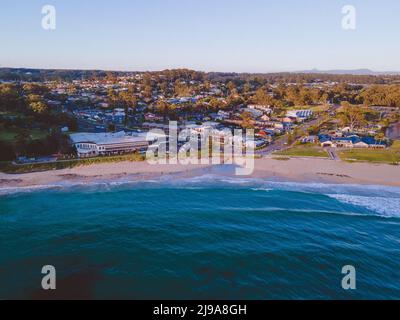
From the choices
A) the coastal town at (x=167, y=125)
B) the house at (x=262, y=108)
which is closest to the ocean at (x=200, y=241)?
the coastal town at (x=167, y=125)

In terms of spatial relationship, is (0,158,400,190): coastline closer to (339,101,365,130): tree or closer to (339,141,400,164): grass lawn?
(339,141,400,164): grass lawn

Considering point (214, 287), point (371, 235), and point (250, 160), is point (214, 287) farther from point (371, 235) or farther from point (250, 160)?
point (250, 160)

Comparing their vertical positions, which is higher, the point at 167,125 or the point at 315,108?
the point at 315,108

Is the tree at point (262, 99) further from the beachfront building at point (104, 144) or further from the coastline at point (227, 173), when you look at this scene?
the coastline at point (227, 173)

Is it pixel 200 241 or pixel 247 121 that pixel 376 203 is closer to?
pixel 200 241

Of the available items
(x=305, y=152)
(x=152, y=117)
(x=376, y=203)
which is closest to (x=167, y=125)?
(x=152, y=117)
